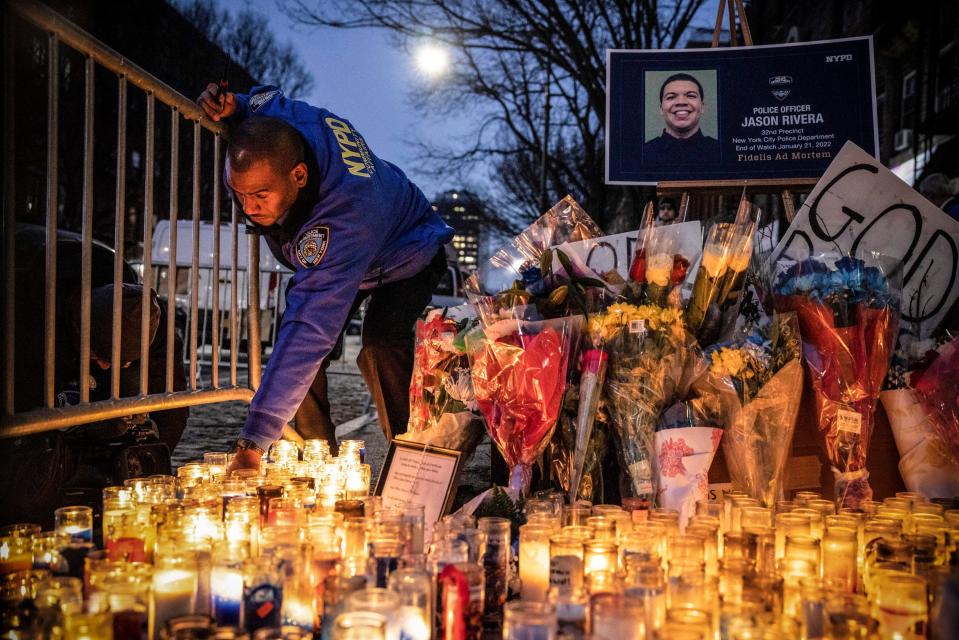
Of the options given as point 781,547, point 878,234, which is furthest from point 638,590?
point 878,234

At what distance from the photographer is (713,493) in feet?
8.84

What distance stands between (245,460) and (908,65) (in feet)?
59.2

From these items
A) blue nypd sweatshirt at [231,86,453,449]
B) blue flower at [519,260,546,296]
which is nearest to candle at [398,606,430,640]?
blue nypd sweatshirt at [231,86,453,449]

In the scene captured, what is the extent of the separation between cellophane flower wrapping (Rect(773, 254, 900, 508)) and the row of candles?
0.87 feet

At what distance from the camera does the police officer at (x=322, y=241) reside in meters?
3.04

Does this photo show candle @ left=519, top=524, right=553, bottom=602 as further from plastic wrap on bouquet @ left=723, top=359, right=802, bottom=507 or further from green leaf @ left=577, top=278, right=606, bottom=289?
green leaf @ left=577, top=278, right=606, bottom=289

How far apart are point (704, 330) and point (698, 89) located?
2.43 metres

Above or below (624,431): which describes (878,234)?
above

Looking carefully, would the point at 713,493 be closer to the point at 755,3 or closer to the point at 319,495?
the point at 319,495

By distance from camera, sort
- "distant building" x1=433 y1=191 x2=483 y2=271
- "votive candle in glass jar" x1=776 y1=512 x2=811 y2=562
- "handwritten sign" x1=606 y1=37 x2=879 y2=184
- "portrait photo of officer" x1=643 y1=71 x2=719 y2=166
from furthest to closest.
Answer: "distant building" x1=433 y1=191 x2=483 y2=271 < "portrait photo of officer" x1=643 y1=71 x2=719 y2=166 < "handwritten sign" x1=606 y1=37 x2=879 y2=184 < "votive candle in glass jar" x1=776 y1=512 x2=811 y2=562

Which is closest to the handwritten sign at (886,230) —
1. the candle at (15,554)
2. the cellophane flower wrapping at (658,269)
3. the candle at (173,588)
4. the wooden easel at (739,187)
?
the cellophane flower wrapping at (658,269)

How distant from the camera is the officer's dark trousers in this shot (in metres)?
3.77

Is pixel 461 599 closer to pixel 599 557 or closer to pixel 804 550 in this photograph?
pixel 599 557

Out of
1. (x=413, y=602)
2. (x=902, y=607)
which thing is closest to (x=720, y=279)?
(x=902, y=607)
